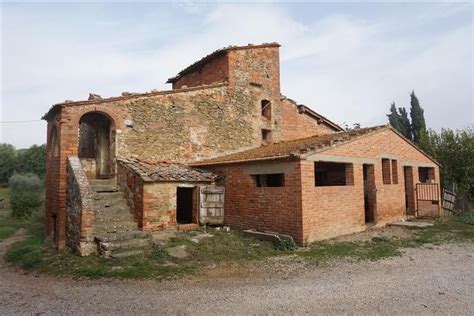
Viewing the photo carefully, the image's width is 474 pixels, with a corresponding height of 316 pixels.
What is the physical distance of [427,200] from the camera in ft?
49.8

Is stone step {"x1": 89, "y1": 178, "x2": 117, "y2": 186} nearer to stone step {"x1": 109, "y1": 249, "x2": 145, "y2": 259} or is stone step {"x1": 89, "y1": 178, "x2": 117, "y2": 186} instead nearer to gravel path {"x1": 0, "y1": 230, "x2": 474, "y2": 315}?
stone step {"x1": 109, "y1": 249, "x2": 145, "y2": 259}

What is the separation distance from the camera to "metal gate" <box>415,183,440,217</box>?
49.4ft

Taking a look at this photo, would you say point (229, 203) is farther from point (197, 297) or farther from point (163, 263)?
point (197, 297)

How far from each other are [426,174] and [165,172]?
46.2 feet

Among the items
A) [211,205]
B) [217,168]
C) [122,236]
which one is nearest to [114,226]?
[122,236]

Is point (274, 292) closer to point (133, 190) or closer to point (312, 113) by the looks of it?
point (133, 190)

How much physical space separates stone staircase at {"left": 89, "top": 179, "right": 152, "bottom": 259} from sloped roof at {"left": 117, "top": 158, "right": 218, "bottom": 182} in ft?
3.75

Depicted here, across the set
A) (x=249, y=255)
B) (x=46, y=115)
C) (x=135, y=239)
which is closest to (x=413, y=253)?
(x=249, y=255)

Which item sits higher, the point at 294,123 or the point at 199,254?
the point at 294,123

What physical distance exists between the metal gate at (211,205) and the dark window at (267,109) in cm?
605

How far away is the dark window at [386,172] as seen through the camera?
13.6 m

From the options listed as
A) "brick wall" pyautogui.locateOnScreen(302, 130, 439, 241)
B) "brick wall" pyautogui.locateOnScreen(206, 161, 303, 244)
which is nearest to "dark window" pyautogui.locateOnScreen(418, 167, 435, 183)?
"brick wall" pyautogui.locateOnScreen(302, 130, 439, 241)

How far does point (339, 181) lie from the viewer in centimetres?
1427

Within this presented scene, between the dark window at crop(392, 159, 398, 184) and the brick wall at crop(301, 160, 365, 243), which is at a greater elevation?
the dark window at crop(392, 159, 398, 184)
